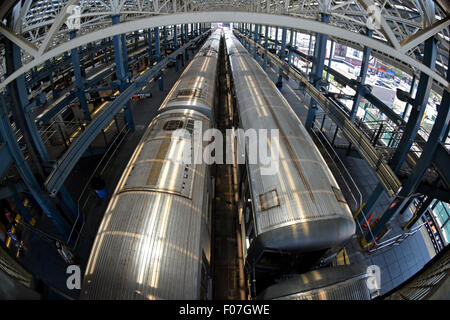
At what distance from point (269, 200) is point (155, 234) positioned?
2.88m

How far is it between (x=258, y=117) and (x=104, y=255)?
276 inches

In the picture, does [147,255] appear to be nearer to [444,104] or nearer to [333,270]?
[333,270]

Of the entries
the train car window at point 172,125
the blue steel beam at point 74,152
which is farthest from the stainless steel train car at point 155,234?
the blue steel beam at point 74,152

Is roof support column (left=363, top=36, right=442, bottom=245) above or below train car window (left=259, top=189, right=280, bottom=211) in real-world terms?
above

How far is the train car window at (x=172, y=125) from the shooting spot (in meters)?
7.81

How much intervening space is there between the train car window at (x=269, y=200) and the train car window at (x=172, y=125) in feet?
13.9

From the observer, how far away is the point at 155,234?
4.54 m

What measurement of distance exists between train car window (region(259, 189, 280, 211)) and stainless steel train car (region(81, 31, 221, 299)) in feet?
5.29

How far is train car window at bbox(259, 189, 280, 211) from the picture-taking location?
522cm

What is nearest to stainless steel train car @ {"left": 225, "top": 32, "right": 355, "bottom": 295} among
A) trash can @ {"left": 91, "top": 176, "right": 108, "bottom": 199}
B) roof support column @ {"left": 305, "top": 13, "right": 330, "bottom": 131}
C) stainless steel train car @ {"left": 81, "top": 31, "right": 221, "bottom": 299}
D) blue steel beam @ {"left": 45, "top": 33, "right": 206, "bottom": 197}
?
stainless steel train car @ {"left": 81, "top": 31, "right": 221, "bottom": 299}

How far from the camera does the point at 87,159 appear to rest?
12625mm

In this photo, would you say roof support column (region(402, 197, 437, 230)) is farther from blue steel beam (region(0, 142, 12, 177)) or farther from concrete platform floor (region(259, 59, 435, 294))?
blue steel beam (region(0, 142, 12, 177))

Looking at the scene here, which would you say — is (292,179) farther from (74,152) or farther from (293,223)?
(74,152)
